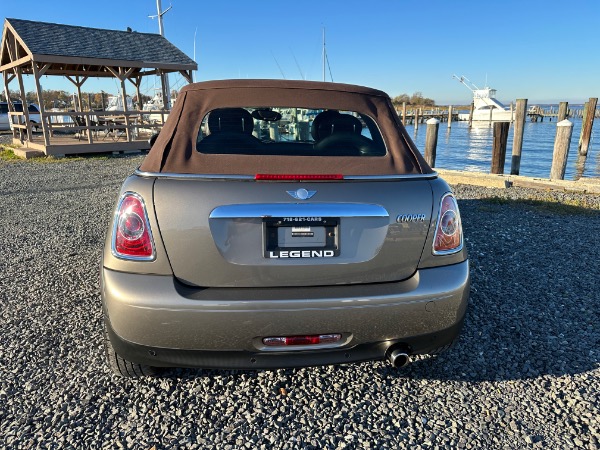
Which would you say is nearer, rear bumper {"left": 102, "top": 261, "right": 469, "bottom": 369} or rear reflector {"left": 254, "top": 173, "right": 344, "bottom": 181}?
rear bumper {"left": 102, "top": 261, "right": 469, "bottom": 369}

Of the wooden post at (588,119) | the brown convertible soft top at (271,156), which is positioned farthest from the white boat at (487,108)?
the brown convertible soft top at (271,156)

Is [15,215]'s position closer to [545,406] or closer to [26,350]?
[26,350]

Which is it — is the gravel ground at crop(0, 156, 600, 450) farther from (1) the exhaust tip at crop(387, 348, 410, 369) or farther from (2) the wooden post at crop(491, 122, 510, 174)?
(2) the wooden post at crop(491, 122, 510, 174)

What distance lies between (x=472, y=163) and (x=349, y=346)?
59.4ft

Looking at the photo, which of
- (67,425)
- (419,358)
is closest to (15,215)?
(67,425)

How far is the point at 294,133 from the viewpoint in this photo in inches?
135

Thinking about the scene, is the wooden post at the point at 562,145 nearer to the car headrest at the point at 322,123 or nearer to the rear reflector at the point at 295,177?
the car headrest at the point at 322,123

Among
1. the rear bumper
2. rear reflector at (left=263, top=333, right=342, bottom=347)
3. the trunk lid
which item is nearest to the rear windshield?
the trunk lid

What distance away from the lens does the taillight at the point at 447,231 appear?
208cm

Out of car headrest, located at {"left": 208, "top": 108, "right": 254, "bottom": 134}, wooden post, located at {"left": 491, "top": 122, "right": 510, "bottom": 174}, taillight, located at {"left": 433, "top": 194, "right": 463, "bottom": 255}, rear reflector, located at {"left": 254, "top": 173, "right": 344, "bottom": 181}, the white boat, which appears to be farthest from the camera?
the white boat

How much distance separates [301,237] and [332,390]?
101 centimetres

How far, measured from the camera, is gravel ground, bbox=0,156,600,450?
2.05 metres

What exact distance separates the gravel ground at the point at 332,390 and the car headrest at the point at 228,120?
4.96 feet

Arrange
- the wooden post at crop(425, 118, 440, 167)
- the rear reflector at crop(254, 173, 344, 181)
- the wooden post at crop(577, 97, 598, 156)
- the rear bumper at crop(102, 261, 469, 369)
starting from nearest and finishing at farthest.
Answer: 1. the rear bumper at crop(102, 261, 469, 369)
2. the rear reflector at crop(254, 173, 344, 181)
3. the wooden post at crop(425, 118, 440, 167)
4. the wooden post at crop(577, 97, 598, 156)
